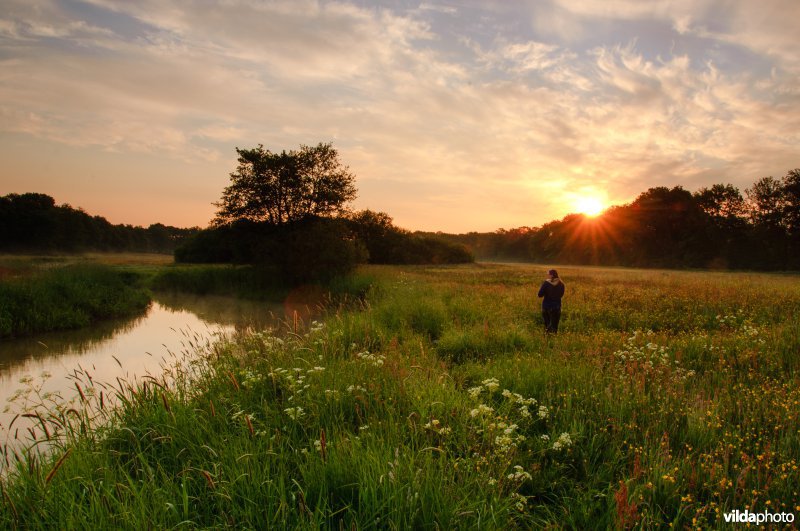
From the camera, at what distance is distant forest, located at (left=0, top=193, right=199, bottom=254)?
63719 millimetres

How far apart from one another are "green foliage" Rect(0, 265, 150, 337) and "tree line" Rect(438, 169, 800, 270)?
232 feet

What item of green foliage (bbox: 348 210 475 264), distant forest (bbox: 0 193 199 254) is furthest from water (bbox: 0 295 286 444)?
distant forest (bbox: 0 193 199 254)

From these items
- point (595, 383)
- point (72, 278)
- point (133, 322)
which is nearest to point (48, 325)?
point (133, 322)

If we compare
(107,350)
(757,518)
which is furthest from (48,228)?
(757,518)

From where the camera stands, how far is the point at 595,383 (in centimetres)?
641

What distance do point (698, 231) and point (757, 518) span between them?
75.4 metres

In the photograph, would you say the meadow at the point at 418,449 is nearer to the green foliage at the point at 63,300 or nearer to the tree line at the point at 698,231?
the green foliage at the point at 63,300

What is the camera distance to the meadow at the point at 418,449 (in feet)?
10.9

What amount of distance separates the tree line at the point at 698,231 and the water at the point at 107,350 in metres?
65.6

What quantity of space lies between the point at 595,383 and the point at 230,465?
5.26 metres

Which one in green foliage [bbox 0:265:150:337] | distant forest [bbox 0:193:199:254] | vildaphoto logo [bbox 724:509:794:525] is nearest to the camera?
vildaphoto logo [bbox 724:509:794:525]

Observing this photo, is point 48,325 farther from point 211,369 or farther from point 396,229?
point 396,229

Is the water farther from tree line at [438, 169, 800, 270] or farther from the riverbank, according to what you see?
tree line at [438, 169, 800, 270]

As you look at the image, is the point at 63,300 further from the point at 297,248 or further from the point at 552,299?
the point at 552,299
